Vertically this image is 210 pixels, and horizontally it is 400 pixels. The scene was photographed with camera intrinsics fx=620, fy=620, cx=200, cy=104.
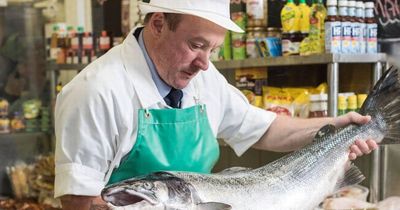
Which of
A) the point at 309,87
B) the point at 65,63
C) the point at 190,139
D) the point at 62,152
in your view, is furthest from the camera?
the point at 65,63

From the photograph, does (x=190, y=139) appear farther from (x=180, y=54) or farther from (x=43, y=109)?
(x=43, y=109)

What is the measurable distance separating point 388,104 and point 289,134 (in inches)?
17.4

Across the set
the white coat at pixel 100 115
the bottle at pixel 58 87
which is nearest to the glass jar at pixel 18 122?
the bottle at pixel 58 87

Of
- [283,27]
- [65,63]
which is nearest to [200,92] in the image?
[283,27]

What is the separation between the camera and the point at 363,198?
326 centimetres

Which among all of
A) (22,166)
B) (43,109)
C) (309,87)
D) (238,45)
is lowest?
(22,166)

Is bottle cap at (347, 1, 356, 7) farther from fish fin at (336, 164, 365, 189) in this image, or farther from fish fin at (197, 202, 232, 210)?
fish fin at (197, 202, 232, 210)

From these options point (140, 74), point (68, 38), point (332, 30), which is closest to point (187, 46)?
point (140, 74)

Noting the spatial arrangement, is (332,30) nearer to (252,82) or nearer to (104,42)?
(252,82)

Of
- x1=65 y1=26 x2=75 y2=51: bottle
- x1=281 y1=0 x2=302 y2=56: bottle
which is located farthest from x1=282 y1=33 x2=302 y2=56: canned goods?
x1=65 y1=26 x2=75 y2=51: bottle

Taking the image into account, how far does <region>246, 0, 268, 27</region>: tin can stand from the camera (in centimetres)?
355

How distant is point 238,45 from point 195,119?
1445 millimetres

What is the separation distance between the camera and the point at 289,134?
2.57 metres

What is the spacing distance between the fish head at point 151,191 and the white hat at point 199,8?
1.96 ft
